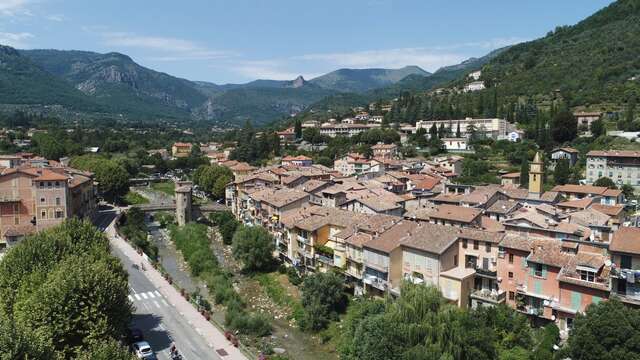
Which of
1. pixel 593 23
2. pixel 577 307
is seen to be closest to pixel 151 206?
pixel 577 307

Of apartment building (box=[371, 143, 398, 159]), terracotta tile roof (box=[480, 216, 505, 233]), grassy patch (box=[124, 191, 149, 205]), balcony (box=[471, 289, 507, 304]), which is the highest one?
apartment building (box=[371, 143, 398, 159])

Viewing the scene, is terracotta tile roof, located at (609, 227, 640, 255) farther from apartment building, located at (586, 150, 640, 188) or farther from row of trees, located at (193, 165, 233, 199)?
row of trees, located at (193, 165, 233, 199)

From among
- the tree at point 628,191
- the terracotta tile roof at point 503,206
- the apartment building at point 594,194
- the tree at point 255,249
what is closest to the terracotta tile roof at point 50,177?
the tree at point 255,249

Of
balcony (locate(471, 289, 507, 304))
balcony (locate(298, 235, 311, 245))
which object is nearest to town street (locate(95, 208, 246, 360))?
balcony (locate(298, 235, 311, 245))

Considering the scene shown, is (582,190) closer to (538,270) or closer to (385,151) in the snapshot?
(538,270)

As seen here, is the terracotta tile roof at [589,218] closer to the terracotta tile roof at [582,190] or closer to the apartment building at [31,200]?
the terracotta tile roof at [582,190]

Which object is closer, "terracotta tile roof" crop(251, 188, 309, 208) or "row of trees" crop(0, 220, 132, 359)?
"row of trees" crop(0, 220, 132, 359)
